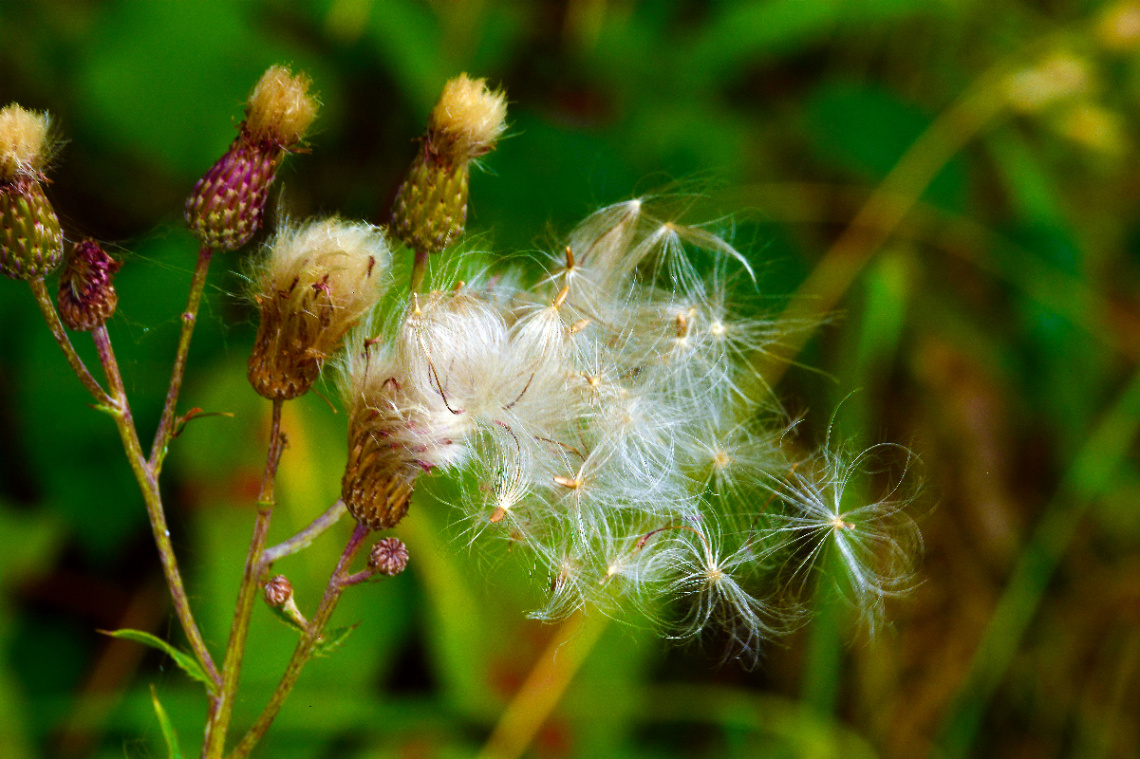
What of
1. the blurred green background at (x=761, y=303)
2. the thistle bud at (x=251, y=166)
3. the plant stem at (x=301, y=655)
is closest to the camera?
the plant stem at (x=301, y=655)

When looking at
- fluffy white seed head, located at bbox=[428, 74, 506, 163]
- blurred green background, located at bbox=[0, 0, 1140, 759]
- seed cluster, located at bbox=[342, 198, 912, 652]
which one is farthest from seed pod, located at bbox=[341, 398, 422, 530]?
blurred green background, located at bbox=[0, 0, 1140, 759]

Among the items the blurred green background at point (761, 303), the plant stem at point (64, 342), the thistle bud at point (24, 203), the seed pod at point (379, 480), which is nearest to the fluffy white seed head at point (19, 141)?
the thistle bud at point (24, 203)

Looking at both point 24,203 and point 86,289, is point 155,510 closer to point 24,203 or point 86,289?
point 86,289

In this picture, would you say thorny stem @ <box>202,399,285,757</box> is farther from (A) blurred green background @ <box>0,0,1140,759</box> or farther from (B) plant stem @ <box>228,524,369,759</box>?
(A) blurred green background @ <box>0,0,1140,759</box>

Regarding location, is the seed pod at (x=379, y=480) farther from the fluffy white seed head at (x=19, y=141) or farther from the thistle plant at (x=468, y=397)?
the fluffy white seed head at (x=19, y=141)

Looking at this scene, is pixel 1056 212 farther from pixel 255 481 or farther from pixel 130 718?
pixel 130 718

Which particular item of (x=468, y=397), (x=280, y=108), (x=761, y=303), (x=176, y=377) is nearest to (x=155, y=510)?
(x=176, y=377)

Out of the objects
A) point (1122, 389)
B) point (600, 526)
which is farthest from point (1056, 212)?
point (600, 526)
